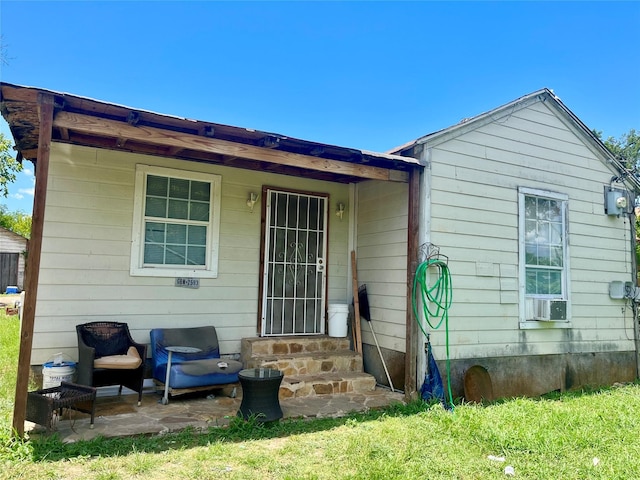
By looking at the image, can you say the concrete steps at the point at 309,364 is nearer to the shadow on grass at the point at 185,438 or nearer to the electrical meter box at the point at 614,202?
the shadow on grass at the point at 185,438

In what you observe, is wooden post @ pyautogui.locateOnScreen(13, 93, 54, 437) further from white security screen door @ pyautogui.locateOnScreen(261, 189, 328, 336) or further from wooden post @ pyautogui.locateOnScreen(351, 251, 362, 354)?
wooden post @ pyautogui.locateOnScreen(351, 251, 362, 354)

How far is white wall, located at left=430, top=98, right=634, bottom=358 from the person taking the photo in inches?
206

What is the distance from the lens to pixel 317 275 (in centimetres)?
614

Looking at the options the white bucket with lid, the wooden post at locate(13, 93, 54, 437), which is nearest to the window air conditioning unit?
the white bucket with lid

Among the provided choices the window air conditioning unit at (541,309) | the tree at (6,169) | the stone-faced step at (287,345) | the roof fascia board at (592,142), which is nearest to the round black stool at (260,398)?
the stone-faced step at (287,345)

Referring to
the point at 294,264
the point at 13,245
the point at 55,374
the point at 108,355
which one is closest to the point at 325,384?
the point at 294,264

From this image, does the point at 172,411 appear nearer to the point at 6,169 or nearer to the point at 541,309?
the point at 541,309

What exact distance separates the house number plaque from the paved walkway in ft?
4.07

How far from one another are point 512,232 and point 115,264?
4972mm

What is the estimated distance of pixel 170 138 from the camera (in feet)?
12.7

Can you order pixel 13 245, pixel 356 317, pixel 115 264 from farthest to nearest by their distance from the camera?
pixel 13 245 < pixel 356 317 < pixel 115 264

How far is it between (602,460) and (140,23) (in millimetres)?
11063

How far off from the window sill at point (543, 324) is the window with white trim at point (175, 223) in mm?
4117

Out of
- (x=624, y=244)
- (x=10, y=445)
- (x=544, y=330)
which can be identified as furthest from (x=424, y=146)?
(x=10, y=445)
